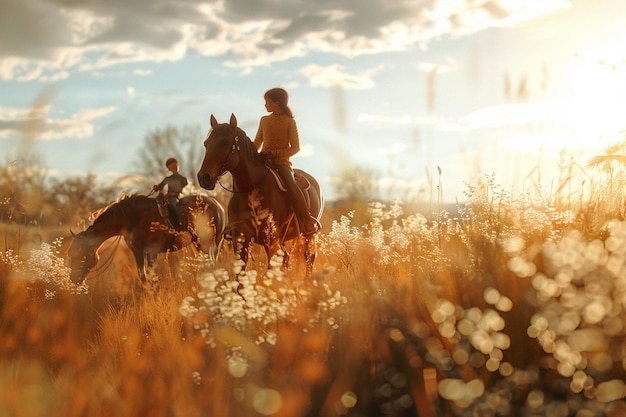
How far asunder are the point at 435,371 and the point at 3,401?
2750 mm

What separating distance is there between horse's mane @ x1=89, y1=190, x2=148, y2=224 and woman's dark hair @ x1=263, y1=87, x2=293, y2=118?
343 centimetres

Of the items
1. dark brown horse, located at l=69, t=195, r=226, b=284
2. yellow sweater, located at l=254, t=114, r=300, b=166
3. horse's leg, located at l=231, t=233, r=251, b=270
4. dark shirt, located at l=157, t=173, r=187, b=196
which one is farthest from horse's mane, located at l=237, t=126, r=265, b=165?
dark shirt, located at l=157, t=173, r=187, b=196

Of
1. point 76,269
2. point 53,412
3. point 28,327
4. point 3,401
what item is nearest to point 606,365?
point 53,412

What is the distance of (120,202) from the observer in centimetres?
982

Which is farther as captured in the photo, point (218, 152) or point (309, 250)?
point (309, 250)

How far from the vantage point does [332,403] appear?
390 centimetres

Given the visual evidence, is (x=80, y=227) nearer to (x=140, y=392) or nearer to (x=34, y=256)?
(x=34, y=256)

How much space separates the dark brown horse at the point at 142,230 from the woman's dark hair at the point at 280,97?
2.33 metres

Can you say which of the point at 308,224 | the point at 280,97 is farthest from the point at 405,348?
the point at 280,97

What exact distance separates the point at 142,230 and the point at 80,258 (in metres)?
1.12

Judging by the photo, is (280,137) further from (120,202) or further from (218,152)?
(120,202)

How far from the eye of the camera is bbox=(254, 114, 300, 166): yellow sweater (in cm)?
750

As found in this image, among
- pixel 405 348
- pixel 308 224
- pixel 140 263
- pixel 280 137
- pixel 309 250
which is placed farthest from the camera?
pixel 140 263

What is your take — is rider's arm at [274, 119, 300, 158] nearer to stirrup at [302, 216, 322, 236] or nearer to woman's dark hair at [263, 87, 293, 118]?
woman's dark hair at [263, 87, 293, 118]
